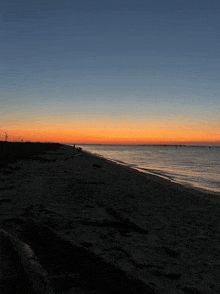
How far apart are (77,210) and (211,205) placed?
17.6ft

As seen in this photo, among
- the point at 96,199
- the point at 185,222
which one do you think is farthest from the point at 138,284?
the point at 96,199

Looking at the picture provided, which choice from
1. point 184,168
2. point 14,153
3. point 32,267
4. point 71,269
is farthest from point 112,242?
point 14,153

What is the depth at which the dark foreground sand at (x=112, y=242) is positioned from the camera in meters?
2.82

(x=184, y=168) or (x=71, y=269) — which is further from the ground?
(x=71, y=269)

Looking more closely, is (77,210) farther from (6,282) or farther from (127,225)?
(6,282)

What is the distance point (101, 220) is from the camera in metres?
5.48

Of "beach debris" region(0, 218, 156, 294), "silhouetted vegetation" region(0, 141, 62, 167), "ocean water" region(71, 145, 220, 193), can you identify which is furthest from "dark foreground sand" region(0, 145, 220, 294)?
"silhouetted vegetation" region(0, 141, 62, 167)

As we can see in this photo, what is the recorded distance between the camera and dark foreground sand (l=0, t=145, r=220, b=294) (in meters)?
2.82

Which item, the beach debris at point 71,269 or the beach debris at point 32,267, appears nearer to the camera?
the beach debris at point 32,267

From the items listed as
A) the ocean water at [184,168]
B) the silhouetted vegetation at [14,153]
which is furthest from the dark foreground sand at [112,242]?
the silhouetted vegetation at [14,153]

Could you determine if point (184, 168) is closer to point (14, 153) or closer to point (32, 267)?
point (14, 153)

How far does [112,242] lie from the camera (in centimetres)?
416

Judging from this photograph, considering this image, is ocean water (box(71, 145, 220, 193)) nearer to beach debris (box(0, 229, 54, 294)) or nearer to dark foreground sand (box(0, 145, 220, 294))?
dark foreground sand (box(0, 145, 220, 294))

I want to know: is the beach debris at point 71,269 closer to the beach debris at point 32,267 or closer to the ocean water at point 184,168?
the beach debris at point 32,267
